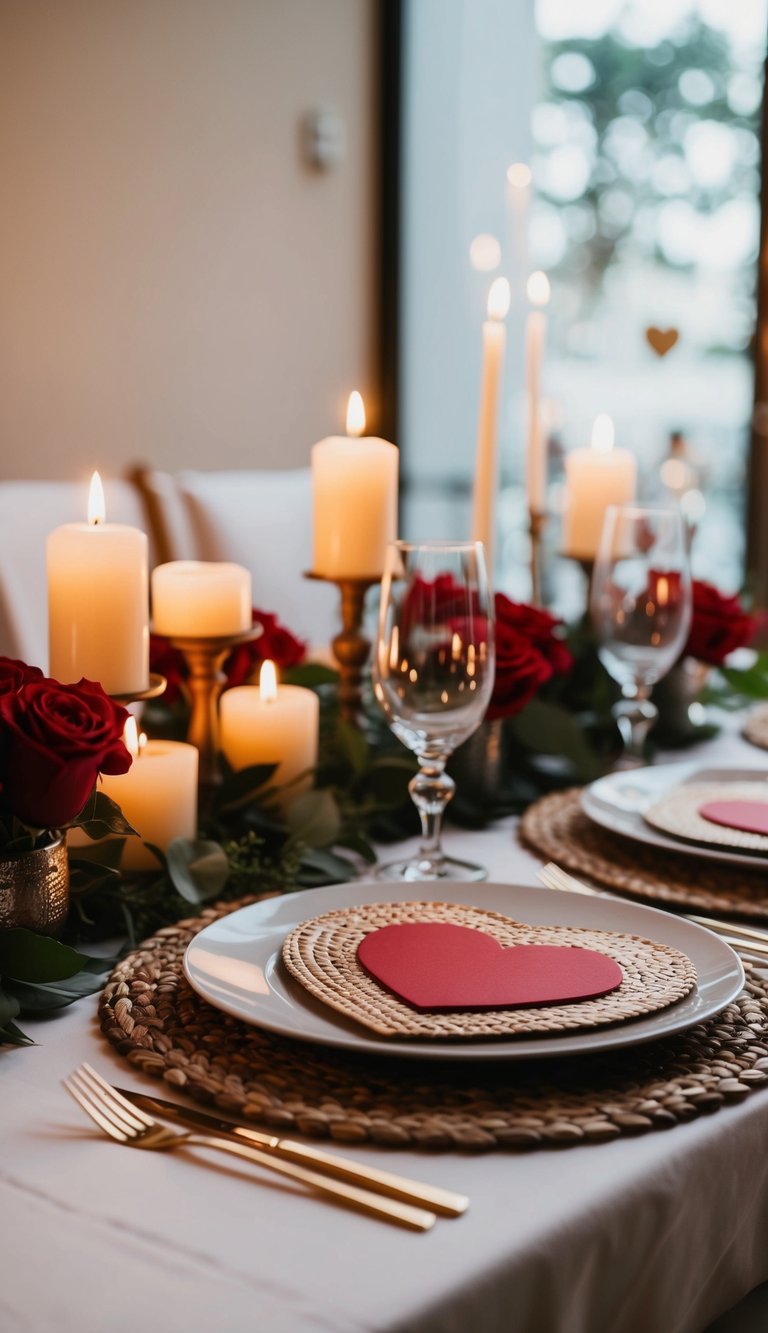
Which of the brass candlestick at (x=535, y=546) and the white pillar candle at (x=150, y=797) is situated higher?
the brass candlestick at (x=535, y=546)

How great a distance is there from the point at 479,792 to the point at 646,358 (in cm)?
292

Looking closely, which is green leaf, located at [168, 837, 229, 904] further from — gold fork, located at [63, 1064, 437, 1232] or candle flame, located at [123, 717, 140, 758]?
gold fork, located at [63, 1064, 437, 1232]

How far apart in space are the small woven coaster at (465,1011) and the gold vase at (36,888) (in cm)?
14

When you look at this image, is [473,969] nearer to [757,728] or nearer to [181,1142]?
[181,1142]

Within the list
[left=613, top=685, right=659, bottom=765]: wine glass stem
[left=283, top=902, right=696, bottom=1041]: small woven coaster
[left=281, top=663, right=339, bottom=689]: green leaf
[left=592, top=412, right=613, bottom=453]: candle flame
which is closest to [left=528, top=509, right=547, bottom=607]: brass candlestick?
[left=592, top=412, right=613, bottom=453]: candle flame

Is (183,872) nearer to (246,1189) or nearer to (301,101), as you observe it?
(246,1189)

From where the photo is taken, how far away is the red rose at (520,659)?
1126 mm

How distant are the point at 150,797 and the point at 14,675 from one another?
174 mm

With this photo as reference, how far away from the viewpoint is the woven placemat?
0.91 metres

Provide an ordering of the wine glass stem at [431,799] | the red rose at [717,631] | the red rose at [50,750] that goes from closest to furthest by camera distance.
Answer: the red rose at [50,750]
the wine glass stem at [431,799]
the red rose at [717,631]

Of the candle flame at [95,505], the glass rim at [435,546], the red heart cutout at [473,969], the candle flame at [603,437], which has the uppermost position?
the candle flame at [603,437]

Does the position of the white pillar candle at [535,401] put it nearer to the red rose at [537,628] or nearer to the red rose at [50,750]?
the red rose at [537,628]

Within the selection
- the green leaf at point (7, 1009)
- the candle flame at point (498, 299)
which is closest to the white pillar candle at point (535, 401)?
the candle flame at point (498, 299)

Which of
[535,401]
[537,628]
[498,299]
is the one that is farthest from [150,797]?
[535,401]
